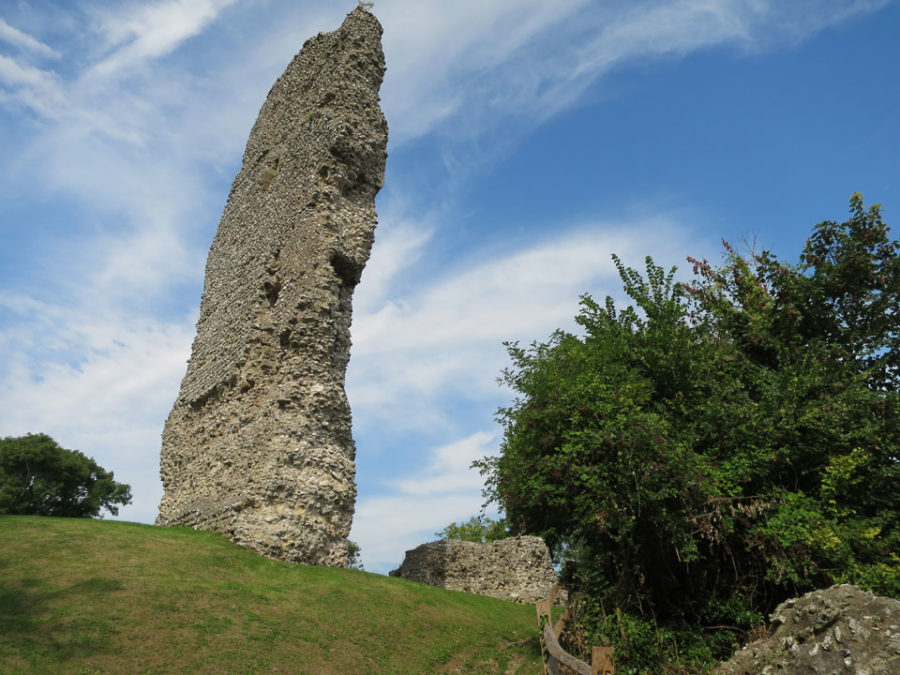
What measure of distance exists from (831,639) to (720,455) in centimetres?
350

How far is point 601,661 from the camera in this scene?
19.6 feet

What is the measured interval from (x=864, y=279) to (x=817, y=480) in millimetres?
4186

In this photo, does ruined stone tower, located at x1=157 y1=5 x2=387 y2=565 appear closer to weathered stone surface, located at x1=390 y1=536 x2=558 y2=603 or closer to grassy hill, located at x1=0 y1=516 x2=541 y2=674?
grassy hill, located at x1=0 y1=516 x2=541 y2=674

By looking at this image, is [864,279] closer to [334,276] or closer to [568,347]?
[568,347]

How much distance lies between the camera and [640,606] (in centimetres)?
835

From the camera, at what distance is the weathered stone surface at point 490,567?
1548 cm

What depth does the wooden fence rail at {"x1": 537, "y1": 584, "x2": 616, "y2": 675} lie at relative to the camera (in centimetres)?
598

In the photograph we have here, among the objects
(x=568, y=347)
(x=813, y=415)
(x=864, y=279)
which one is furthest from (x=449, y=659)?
(x=864, y=279)

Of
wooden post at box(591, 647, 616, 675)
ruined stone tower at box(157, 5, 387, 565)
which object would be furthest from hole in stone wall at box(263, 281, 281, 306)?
wooden post at box(591, 647, 616, 675)

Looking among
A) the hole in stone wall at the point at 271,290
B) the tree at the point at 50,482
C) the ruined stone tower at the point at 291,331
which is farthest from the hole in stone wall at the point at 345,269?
the tree at the point at 50,482

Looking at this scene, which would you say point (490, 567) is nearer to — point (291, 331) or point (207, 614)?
point (291, 331)

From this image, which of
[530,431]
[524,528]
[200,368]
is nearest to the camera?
[530,431]

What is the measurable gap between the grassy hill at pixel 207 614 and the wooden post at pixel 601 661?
8.60ft

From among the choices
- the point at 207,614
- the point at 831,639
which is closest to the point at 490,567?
the point at 207,614
